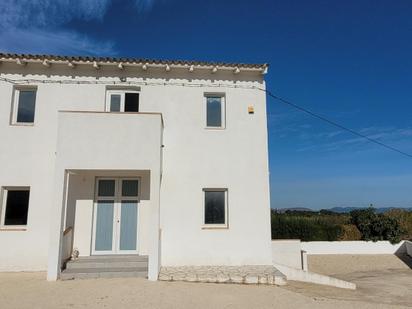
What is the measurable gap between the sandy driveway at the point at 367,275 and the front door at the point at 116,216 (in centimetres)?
570

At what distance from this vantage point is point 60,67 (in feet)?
38.9

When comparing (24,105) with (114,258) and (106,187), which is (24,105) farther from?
(114,258)

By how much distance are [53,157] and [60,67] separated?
3.37 m

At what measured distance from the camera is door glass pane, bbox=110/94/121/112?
12.1 meters

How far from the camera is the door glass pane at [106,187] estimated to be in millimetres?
11586

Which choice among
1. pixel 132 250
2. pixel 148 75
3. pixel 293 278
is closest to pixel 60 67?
pixel 148 75

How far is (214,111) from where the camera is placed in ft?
41.3

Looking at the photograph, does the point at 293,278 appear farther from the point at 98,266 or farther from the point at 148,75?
the point at 148,75

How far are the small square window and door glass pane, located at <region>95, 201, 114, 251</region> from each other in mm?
4765

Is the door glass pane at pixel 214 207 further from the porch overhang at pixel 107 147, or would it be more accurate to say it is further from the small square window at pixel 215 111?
the small square window at pixel 215 111

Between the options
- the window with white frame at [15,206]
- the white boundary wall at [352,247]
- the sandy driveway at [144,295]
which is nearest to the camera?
the sandy driveway at [144,295]

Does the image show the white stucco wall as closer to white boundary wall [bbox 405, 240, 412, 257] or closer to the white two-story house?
white boundary wall [bbox 405, 240, 412, 257]

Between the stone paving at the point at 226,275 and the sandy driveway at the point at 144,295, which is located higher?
the stone paving at the point at 226,275

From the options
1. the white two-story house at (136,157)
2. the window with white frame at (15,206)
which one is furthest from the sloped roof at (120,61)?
the window with white frame at (15,206)
